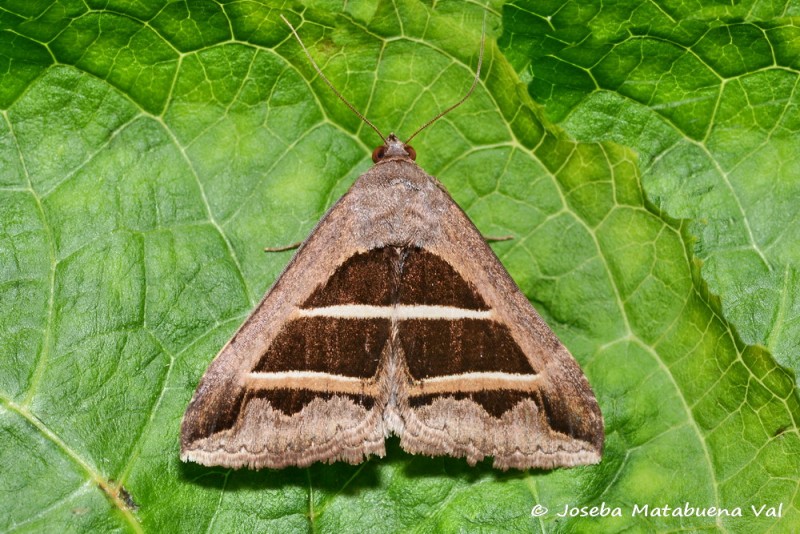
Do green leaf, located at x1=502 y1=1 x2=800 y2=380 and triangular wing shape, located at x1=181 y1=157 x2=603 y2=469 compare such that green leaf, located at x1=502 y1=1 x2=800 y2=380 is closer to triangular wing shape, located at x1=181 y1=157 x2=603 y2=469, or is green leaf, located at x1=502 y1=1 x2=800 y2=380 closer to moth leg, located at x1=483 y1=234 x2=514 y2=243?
moth leg, located at x1=483 y1=234 x2=514 y2=243

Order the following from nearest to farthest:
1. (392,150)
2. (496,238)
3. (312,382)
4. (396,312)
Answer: (312,382), (396,312), (392,150), (496,238)

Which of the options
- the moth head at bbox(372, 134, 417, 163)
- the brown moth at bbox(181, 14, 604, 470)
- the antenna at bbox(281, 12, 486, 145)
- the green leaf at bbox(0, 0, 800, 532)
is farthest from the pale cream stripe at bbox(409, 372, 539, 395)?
the antenna at bbox(281, 12, 486, 145)

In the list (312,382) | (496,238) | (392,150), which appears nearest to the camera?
(312,382)

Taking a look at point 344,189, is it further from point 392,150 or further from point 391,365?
point 391,365

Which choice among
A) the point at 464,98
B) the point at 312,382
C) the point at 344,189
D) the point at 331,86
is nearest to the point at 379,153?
the point at 344,189

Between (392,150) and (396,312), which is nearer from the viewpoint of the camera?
(396,312)

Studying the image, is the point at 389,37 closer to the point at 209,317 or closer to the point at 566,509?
the point at 209,317

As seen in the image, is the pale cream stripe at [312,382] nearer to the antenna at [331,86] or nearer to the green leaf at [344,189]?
the green leaf at [344,189]

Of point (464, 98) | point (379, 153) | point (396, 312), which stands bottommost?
point (396, 312)

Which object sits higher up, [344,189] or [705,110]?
[705,110]
